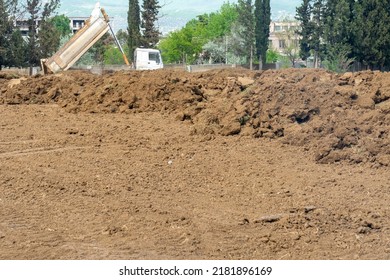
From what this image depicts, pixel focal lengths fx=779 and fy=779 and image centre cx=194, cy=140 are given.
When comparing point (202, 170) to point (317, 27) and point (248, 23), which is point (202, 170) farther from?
point (248, 23)

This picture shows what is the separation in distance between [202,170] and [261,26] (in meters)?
49.6

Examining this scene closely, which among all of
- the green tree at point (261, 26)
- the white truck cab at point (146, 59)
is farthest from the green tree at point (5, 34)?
the green tree at point (261, 26)

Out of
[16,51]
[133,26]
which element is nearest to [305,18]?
[133,26]

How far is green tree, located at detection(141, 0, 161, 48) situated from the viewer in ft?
191

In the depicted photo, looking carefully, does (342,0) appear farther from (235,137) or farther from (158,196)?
(158,196)

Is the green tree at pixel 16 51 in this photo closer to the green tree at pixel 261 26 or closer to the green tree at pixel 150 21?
the green tree at pixel 150 21

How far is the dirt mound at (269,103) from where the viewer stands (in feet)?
40.8

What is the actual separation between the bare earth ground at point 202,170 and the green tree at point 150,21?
3929 centimetres

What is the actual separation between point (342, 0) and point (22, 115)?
26438 millimetres

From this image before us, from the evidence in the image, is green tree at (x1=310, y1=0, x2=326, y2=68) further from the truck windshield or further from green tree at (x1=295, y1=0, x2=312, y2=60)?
the truck windshield

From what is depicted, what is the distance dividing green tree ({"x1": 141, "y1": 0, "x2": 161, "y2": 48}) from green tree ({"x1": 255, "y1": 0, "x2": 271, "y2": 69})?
7627 mm

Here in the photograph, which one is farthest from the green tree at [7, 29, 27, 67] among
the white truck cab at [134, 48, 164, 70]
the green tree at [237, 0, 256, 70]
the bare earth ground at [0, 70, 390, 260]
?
the bare earth ground at [0, 70, 390, 260]

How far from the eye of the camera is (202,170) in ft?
36.6

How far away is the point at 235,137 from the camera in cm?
1352
